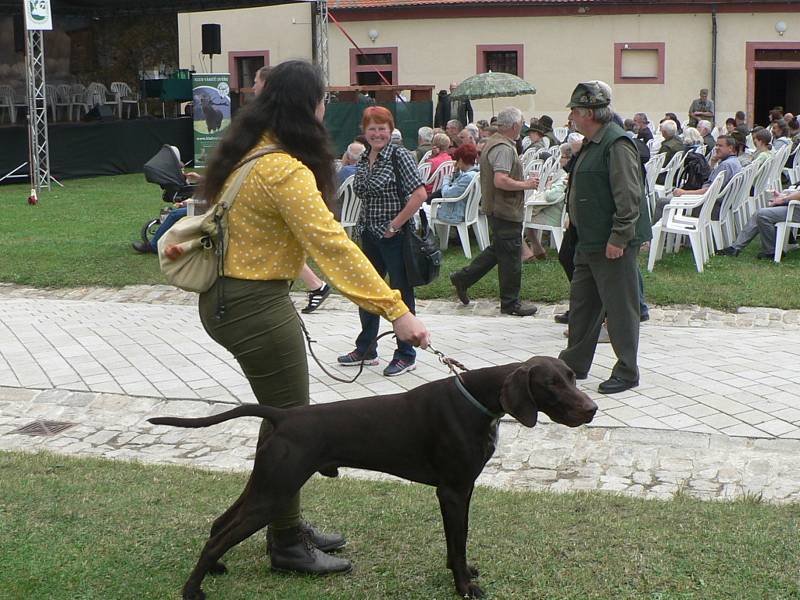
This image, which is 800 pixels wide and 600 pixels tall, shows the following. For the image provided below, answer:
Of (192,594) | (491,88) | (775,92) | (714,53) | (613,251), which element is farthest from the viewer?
(775,92)

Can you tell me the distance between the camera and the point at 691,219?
10898 millimetres

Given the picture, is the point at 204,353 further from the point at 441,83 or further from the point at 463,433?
the point at 441,83

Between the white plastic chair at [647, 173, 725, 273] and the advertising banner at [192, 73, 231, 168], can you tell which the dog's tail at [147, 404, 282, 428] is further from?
the advertising banner at [192, 73, 231, 168]

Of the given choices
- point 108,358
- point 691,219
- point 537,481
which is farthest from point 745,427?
point 691,219

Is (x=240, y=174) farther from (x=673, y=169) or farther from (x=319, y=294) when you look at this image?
(x=673, y=169)

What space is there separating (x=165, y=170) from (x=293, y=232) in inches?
372

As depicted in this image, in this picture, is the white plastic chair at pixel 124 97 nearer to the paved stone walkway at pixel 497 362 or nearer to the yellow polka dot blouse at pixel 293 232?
the paved stone walkway at pixel 497 362

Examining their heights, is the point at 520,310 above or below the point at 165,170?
below

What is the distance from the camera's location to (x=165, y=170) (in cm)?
1252

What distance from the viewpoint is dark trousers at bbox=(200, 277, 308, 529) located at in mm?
3580

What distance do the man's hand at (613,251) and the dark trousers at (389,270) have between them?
142 cm

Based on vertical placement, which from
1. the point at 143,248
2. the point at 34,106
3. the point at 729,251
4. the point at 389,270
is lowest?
the point at 729,251

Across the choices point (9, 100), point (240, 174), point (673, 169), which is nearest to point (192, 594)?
point (240, 174)

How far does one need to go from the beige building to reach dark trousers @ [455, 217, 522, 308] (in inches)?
850
